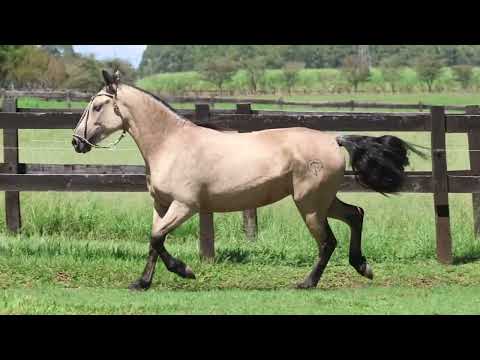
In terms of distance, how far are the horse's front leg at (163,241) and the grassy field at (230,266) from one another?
0.20 metres

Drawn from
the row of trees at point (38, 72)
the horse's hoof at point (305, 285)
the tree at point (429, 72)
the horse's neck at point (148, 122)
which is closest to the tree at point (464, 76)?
the tree at point (429, 72)

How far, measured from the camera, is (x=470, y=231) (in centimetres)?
1073

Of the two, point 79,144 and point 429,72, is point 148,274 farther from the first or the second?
point 429,72

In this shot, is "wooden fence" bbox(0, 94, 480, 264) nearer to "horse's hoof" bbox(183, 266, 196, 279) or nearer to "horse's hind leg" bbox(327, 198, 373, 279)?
"horse's hind leg" bbox(327, 198, 373, 279)

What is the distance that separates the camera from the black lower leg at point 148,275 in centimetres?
834

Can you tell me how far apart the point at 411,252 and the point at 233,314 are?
3.71m

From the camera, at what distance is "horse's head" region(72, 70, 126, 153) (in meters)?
8.50

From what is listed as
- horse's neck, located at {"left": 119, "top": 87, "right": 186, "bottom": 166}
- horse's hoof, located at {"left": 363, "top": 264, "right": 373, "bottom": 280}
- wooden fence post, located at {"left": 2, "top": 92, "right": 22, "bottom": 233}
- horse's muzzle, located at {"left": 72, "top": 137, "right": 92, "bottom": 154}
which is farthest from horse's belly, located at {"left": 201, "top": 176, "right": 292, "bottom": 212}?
wooden fence post, located at {"left": 2, "top": 92, "right": 22, "bottom": 233}

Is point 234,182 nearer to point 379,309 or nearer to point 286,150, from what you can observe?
point 286,150

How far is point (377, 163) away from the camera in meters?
8.84

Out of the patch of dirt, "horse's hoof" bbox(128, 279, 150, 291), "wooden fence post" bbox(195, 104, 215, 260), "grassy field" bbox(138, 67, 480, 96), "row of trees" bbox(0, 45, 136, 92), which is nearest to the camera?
"horse's hoof" bbox(128, 279, 150, 291)

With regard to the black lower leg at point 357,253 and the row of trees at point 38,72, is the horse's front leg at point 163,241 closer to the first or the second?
the black lower leg at point 357,253

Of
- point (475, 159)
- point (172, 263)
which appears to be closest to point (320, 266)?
point (172, 263)

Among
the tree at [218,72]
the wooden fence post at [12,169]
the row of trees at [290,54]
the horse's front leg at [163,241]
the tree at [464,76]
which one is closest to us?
the horse's front leg at [163,241]
